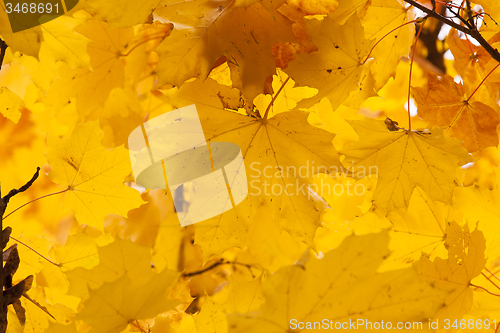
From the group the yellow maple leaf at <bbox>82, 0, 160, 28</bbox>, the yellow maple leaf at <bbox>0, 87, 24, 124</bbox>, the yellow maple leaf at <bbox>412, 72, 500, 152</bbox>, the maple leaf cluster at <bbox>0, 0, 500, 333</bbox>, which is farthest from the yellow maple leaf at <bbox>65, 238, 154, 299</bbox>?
the yellow maple leaf at <bbox>412, 72, 500, 152</bbox>

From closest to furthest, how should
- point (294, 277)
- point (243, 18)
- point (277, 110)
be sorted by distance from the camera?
point (294, 277), point (243, 18), point (277, 110)

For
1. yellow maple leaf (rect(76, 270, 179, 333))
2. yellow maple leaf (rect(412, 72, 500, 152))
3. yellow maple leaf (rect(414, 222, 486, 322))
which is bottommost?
yellow maple leaf (rect(414, 222, 486, 322))

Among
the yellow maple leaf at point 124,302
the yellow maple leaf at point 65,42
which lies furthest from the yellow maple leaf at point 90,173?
the yellow maple leaf at point 124,302

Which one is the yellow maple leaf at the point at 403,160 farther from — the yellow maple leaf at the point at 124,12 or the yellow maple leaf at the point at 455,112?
the yellow maple leaf at the point at 124,12

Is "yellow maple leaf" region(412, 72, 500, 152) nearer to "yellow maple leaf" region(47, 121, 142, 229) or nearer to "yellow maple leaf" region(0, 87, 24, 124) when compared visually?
"yellow maple leaf" region(47, 121, 142, 229)

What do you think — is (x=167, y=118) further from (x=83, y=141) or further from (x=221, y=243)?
(x=221, y=243)

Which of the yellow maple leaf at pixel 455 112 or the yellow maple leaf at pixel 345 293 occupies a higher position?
the yellow maple leaf at pixel 455 112

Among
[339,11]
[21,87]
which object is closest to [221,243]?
[339,11]

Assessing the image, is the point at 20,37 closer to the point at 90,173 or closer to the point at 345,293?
the point at 90,173
